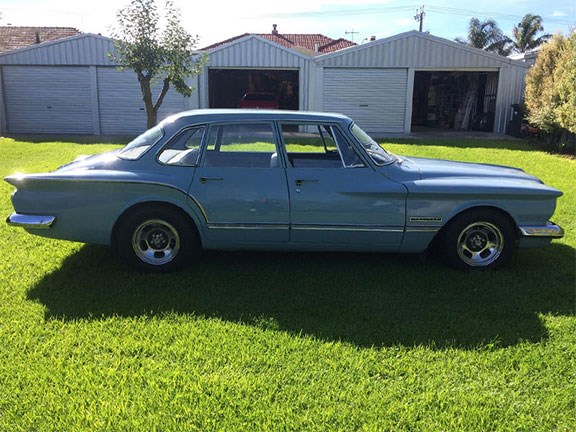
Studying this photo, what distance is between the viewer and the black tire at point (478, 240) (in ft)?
14.4

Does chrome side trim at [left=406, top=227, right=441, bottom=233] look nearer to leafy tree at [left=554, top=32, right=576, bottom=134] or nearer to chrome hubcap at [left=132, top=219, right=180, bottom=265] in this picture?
chrome hubcap at [left=132, top=219, right=180, bottom=265]

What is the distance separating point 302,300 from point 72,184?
231 cm

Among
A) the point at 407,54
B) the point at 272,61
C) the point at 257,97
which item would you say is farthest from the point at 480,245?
the point at 257,97

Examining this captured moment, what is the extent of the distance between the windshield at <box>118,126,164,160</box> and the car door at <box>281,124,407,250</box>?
1.31 m

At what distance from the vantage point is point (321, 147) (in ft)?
15.7

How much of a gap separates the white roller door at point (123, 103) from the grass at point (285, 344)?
638 inches

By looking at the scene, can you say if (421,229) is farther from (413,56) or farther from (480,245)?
(413,56)

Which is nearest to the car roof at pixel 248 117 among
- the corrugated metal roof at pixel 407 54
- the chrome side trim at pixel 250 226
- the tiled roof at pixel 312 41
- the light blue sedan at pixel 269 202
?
the light blue sedan at pixel 269 202

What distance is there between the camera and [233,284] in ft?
13.9

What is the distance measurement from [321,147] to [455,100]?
77.8 ft

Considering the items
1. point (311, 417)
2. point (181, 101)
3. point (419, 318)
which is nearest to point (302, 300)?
point (419, 318)

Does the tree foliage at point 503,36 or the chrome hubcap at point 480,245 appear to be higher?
the tree foliage at point 503,36

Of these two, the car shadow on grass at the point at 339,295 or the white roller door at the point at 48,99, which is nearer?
the car shadow on grass at the point at 339,295

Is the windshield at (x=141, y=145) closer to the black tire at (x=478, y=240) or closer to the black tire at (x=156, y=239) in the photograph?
the black tire at (x=156, y=239)
